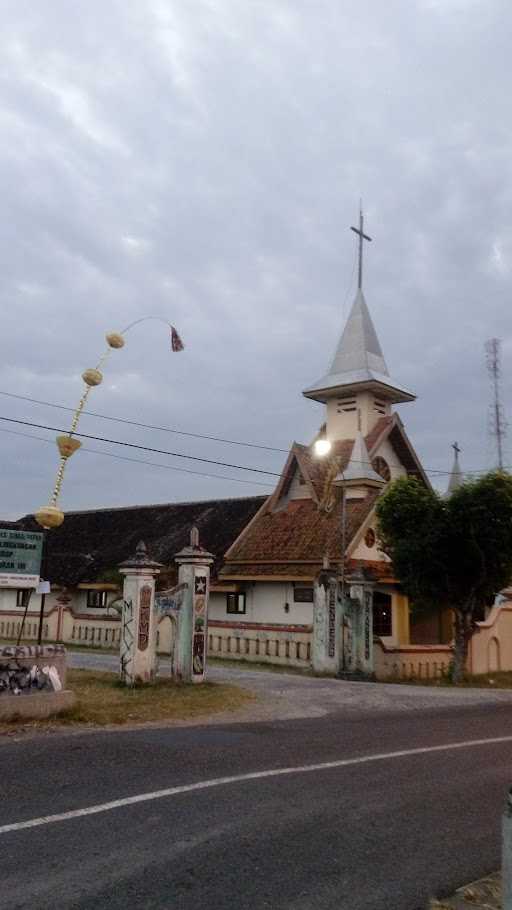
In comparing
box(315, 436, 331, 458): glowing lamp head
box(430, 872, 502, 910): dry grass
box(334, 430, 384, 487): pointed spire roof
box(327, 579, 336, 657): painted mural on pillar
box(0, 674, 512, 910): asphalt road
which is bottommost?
box(430, 872, 502, 910): dry grass

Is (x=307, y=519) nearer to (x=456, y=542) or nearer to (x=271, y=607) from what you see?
(x=271, y=607)

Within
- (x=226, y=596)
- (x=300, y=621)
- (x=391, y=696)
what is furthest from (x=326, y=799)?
(x=226, y=596)

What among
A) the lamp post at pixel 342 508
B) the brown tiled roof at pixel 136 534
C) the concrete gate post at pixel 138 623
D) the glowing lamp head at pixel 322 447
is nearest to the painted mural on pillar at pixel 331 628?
the lamp post at pixel 342 508

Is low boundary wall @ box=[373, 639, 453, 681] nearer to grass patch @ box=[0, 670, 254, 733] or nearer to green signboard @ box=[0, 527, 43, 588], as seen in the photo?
grass patch @ box=[0, 670, 254, 733]

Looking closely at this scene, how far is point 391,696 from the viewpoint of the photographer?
1585 cm

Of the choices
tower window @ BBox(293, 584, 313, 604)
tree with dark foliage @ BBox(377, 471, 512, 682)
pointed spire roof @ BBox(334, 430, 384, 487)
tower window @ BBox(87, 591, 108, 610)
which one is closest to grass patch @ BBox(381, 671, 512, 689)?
tree with dark foliage @ BBox(377, 471, 512, 682)

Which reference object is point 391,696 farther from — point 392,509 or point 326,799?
point 326,799

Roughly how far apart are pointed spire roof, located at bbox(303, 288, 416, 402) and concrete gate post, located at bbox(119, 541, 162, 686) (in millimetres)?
16840

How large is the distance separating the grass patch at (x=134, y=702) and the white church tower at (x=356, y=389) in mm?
16177

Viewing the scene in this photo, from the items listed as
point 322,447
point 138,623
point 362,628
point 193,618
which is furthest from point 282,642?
point 322,447

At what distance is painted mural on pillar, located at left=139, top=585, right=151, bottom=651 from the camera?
15195 millimetres

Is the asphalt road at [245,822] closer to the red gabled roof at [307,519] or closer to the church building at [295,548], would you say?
the church building at [295,548]

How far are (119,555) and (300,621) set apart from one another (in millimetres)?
8993

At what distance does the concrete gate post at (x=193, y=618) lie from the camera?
1599 cm
